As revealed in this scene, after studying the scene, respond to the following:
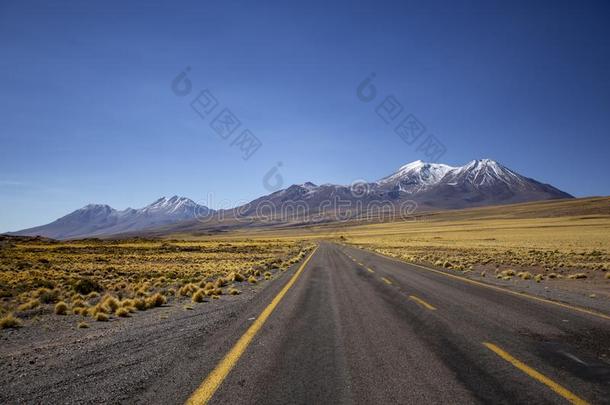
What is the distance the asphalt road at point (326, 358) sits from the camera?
15.3 ft

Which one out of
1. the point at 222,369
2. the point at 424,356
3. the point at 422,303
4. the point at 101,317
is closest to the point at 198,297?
the point at 101,317

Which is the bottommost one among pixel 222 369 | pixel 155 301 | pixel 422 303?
pixel 422 303

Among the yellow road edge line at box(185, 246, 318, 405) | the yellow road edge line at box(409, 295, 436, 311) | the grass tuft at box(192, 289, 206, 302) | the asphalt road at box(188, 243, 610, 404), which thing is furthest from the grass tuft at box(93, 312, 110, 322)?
the yellow road edge line at box(409, 295, 436, 311)

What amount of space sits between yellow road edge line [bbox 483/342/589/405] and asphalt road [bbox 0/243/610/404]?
0.02m

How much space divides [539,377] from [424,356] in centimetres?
159

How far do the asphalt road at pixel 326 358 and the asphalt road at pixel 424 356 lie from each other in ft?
0.08

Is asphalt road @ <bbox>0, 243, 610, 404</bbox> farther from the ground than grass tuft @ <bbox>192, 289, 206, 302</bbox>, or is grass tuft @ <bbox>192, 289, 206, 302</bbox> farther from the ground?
asphalt road @ <bbox>0, 243, 610, 404</bbox>

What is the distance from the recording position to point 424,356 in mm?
6094

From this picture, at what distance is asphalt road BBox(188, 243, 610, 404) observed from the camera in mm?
4633

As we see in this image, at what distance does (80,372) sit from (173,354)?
4.37 feet

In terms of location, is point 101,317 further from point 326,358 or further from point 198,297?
point 326,358

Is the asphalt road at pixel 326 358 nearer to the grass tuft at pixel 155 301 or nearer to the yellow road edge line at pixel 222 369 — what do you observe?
the yellow road edge line at pixel 222 369

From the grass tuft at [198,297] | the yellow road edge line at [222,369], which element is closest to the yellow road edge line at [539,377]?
the yellow road edge line at [222,369]

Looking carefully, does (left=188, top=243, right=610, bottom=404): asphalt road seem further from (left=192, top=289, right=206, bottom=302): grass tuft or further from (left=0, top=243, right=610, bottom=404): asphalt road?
(left=192, top=289, right=206, bottom=302): grass tuft
